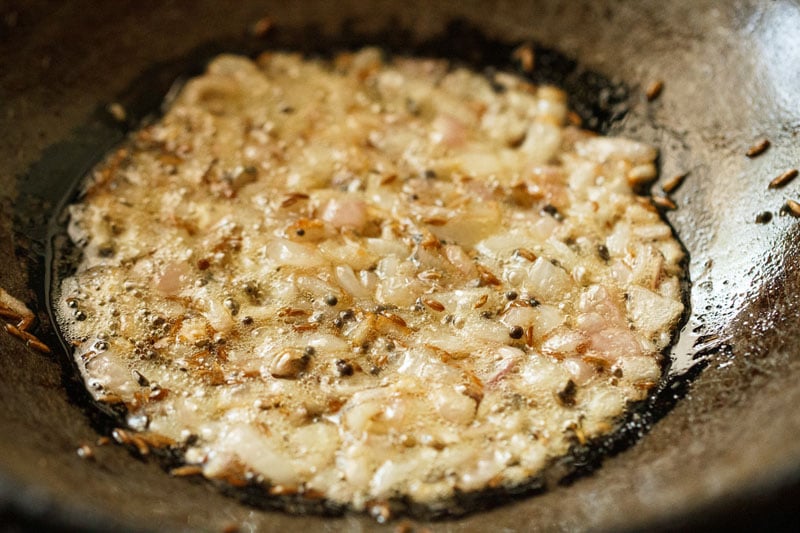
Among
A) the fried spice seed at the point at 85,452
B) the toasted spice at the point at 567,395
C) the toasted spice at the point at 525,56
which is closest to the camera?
the fried spice seed at the point at 85,452

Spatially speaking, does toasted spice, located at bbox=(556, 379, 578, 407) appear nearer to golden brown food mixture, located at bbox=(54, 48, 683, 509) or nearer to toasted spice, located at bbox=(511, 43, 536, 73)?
golden brown food mixture, located at bbox=(54, 48, 683, 509)

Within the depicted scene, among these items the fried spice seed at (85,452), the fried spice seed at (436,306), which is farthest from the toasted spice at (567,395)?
the fried spice seed at (85,452)

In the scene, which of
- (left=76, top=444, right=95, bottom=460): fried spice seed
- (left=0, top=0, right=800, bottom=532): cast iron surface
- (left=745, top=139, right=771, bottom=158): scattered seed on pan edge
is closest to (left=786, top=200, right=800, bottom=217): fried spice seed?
(left=0, top=0, right=800, bottom=532): cast iron surface

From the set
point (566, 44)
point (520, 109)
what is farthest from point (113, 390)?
point (566, 44)

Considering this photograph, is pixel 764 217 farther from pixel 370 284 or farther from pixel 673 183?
pixel 370 284

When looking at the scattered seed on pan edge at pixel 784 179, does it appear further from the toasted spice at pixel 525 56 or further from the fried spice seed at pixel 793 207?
the toasted spice at pixel 525 56

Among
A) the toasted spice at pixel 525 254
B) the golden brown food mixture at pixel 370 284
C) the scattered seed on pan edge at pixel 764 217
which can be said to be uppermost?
the scattered seed on pan edge at pixel 764 217

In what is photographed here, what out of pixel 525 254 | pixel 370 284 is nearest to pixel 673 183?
pixel 525 254
